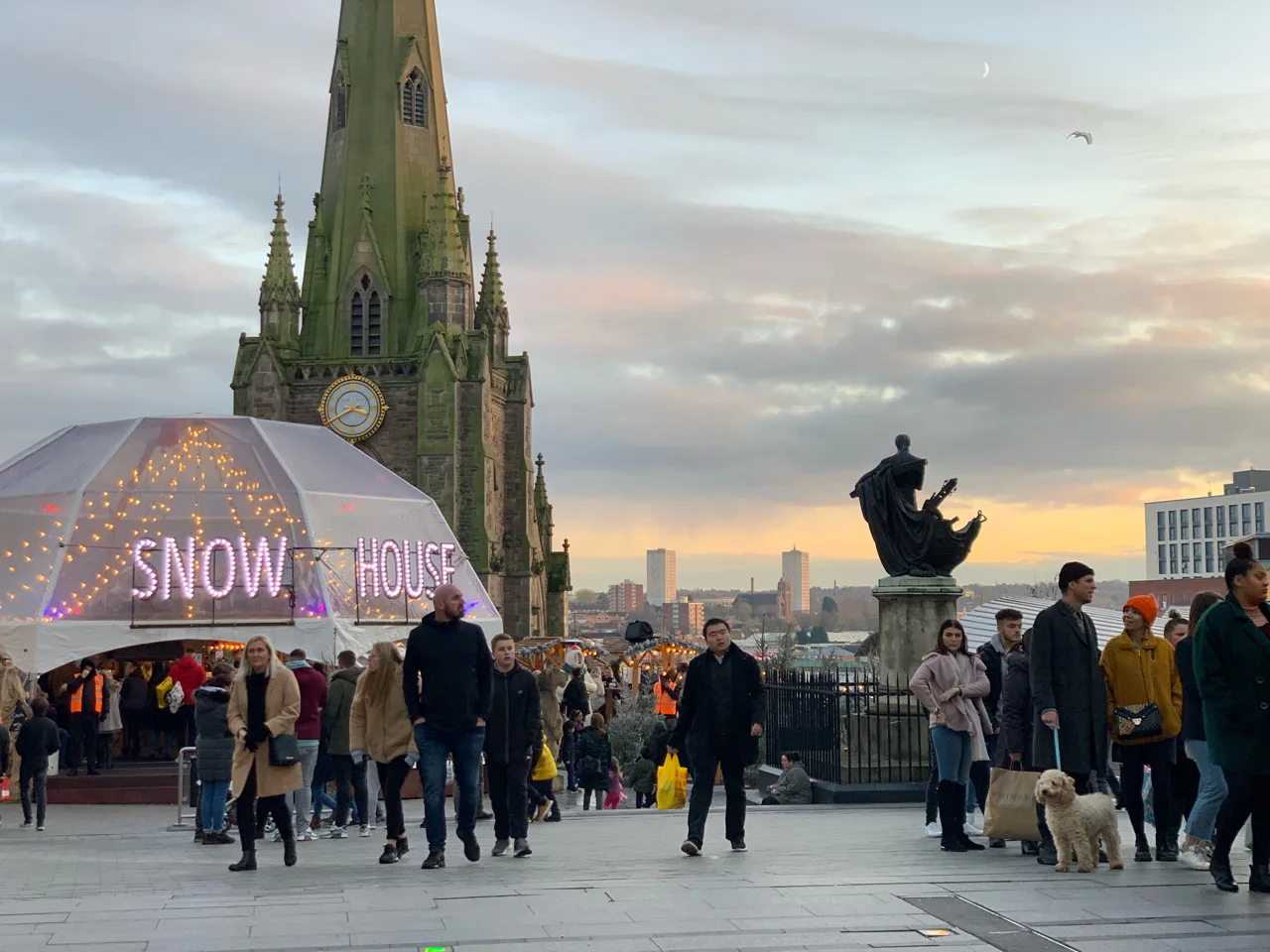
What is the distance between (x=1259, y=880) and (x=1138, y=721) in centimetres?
174

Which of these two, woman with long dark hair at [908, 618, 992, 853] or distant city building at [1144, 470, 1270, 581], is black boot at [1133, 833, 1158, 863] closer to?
woman with long dark hair at [908, 618, 992, 853]

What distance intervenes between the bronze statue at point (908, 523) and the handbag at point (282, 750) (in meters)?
7.45

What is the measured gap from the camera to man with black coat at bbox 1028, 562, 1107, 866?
31.2 feet

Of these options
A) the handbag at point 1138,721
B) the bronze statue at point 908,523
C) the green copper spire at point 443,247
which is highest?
the green copper spire at point 443,247

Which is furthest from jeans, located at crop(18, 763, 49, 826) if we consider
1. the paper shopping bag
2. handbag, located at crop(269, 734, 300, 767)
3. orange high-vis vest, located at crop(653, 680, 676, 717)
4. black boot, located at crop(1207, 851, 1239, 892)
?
orange high-vis vest, located at crop(653, 680, 676, 717)

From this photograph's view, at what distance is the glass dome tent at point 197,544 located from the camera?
24.5 m

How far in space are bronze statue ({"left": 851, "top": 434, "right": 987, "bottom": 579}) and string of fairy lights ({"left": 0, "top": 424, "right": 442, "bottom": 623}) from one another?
41.5ft

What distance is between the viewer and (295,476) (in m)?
27.6

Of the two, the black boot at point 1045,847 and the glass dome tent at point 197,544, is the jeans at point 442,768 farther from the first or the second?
the glass dome tent at point 197,544

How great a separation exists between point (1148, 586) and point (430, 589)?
417ft

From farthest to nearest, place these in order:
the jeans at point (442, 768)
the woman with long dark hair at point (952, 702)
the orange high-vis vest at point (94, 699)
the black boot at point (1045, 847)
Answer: the orange high-vis vest at point (94, 699)
the woman with long dark hair at point (952, 702)
the jeans at point (442, 768)
the black boot at point (1045, 847)

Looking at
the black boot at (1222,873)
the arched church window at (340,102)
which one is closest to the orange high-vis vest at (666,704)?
the black boot at (1222,873)

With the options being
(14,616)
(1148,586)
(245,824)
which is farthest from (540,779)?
(1148,586)

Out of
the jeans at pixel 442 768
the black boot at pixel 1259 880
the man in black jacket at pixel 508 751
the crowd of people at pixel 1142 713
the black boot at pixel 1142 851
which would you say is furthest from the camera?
the man in black jacket at pixel 508 751
